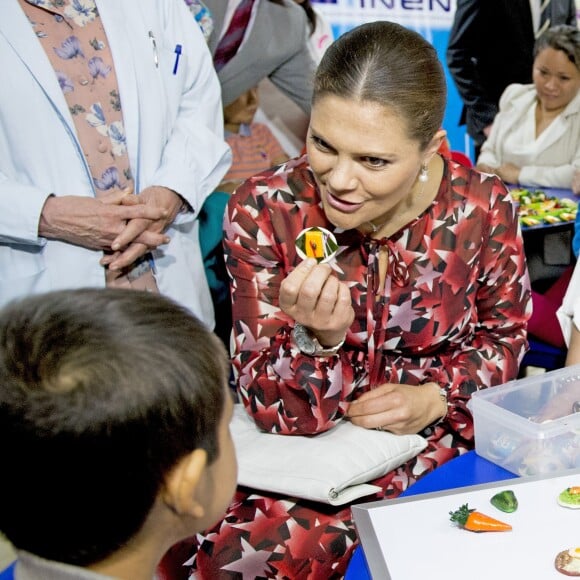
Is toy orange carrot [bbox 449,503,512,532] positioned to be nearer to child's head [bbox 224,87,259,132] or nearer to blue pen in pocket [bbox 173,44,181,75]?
blue pen in pocket [bbox 173,44,181,75]

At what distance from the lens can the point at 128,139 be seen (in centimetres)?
220

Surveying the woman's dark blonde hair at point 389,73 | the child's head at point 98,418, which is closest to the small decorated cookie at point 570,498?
the child's head at point 98,418

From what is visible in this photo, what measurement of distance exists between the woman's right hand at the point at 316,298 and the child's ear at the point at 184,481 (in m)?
0.60

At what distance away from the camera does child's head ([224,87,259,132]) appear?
3.43m

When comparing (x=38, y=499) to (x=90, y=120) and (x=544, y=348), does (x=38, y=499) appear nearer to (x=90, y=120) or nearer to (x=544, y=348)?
(x=90, y=120)

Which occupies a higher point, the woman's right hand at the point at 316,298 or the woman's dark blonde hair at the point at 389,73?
the woman's dark blonde hair at the point at 389,73

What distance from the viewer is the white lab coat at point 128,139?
2.04 metres

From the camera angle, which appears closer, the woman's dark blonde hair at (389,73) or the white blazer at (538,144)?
the woman's dark blonde hair at (389,73)

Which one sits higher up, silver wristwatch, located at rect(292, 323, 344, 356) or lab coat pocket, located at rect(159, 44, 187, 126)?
lab coat pocket, located at rect(159, 44, 187, 126)

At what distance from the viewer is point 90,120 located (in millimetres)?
2139

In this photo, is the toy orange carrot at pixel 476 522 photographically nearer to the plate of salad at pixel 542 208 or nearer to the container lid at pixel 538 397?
the container lid at pixel 538 397

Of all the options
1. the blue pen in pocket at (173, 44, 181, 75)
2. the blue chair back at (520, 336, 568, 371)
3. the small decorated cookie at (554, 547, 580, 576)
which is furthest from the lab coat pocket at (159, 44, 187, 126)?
the small decorated cookie at (554, 547, 580, 576)

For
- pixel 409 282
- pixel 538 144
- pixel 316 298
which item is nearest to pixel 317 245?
pixel 316 298

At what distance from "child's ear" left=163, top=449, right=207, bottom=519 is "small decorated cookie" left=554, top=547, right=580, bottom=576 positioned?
54 cm
